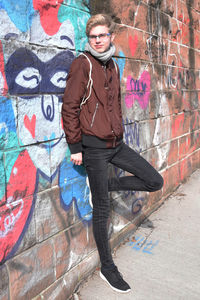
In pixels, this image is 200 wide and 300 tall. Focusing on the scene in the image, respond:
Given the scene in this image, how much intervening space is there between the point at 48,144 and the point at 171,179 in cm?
270

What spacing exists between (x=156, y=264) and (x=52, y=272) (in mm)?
996

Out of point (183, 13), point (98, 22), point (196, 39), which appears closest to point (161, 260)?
point (98, 22)

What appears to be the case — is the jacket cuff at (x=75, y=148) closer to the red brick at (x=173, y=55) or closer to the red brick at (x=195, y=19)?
the red brick at (x=173, y=55)

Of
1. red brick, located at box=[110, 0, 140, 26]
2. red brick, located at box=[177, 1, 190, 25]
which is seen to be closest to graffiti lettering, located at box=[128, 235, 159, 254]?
red brick, located at box=[110, 0, 140, 26]

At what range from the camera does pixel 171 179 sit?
441 centimetres

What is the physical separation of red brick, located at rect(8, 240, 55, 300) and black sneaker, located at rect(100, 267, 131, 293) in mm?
448

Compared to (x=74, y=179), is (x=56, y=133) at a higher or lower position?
higher

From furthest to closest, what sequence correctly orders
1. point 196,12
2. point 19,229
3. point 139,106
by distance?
point 196,12 < point 139,106 < point 19,229

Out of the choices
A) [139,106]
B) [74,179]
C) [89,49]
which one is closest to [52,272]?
[74,179]

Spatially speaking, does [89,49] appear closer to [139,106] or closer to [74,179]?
[74,179]

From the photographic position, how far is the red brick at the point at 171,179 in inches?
166

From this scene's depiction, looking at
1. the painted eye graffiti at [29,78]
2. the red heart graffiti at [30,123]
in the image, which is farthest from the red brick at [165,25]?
the red heart graffiti at [30,123]

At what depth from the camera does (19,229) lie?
1.90 meters

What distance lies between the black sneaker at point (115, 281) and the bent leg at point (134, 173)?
0.64 metres
